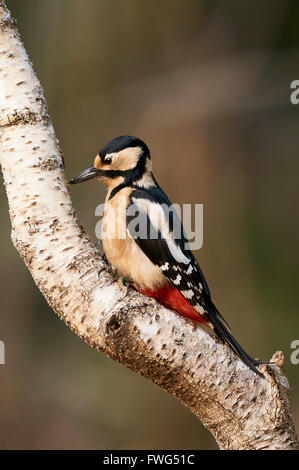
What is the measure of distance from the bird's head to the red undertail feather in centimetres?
45

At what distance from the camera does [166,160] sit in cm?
534

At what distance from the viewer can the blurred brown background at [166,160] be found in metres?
5.23

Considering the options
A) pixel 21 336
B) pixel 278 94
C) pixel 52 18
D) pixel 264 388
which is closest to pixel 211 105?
pixel 278 94

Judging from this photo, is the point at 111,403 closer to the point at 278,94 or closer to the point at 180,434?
the point at 180,434

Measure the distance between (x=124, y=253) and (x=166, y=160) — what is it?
3236 millimetres

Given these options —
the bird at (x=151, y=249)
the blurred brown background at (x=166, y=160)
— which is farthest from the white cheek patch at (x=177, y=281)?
the blurred brown background at (x=166, y=160)

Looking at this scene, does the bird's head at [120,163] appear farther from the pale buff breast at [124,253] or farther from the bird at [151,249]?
the pale buff breast at [124,253]

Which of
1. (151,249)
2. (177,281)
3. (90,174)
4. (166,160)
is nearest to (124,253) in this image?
(151,249)

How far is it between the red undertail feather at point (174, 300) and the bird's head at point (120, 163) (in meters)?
0.45

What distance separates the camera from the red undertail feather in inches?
84.1

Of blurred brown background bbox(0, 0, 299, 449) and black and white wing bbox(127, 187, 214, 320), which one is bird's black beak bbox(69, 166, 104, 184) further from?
blurred brown background bbox(0, 0, 299, 449)

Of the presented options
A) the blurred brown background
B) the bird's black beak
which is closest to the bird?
the bird's black beak

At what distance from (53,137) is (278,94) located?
Result: 13.3 ft

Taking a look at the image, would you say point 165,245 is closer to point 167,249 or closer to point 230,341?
point 167,249
